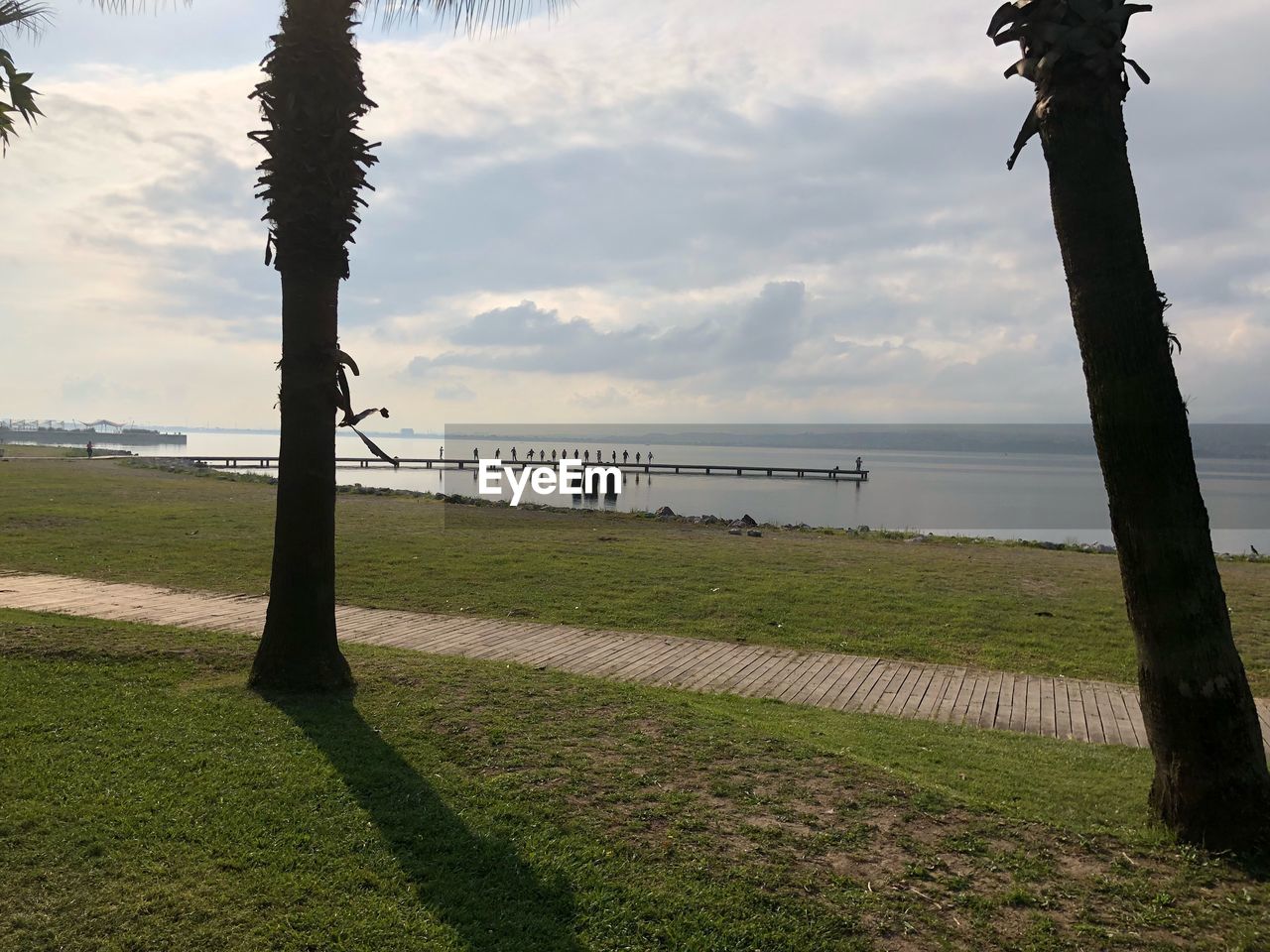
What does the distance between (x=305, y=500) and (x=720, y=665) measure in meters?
4.08

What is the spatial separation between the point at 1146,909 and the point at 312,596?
16.7ft

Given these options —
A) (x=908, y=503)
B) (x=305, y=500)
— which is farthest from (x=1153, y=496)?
(x=908, y=503)

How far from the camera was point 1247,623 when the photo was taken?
35.3 ft

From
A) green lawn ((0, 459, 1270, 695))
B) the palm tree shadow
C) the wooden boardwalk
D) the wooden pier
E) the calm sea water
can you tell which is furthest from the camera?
the wooden pier

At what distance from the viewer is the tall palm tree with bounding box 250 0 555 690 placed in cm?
616

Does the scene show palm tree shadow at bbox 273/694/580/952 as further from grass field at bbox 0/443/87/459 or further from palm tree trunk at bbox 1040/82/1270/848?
grass field at bbox 0/443/87/459

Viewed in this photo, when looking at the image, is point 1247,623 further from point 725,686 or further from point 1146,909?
point 1146,909

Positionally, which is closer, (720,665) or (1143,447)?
(1143,447)

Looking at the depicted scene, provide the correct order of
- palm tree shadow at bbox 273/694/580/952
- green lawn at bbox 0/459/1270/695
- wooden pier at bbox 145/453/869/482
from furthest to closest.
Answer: wooden pier at bbox 145/453/869/482 < green lawn at bbox 0/459/1270/695 < palm tree shadow at bbox 273/694/580/952

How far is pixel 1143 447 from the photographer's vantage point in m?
3.92

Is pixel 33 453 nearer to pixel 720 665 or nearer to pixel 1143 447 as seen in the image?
pixel 720 665

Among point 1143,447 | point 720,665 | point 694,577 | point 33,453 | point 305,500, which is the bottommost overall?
point 720,665

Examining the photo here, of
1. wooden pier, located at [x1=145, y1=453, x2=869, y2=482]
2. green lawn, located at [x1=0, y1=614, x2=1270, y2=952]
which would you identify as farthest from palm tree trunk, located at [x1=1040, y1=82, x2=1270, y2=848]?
wooden pier, located at [x1=145, y1=453, x2=869, y2=482]

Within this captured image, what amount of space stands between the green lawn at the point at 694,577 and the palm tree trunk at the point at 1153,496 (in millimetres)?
4969
